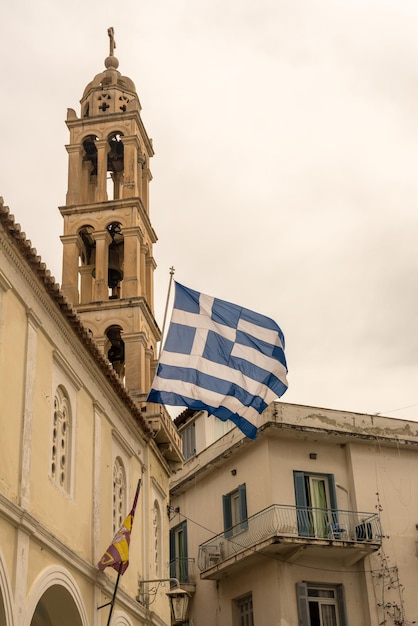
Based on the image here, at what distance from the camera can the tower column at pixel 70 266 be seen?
23969mm

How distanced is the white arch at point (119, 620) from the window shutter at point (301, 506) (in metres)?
9.00

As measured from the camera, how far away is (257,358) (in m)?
18.3

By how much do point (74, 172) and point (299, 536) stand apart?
39.6ft

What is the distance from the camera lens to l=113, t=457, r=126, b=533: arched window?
18.3 meters

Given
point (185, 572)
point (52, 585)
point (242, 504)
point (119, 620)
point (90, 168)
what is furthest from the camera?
point (185, 572)

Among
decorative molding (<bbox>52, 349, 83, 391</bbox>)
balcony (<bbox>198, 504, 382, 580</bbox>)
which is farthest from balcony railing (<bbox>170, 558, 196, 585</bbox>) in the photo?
decorative molding (<bbox>52, 349, 83, 391</bbox>)

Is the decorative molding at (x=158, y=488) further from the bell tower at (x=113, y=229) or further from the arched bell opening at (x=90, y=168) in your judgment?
the arched bell opening at (x=90, y=168)

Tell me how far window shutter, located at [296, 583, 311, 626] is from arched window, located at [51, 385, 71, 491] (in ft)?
40.3

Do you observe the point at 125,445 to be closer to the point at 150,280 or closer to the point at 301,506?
the point at 150,280

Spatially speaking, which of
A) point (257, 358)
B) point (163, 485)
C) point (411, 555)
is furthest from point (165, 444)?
point (411, 555)

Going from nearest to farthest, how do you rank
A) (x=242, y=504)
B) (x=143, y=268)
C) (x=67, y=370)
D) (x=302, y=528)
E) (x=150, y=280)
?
(x=67, y=370) < (x=143, y=268) < (x=150, y=280) < (x=302, y=528) < (x=242, y=504)

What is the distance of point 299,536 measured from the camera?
2577 cm

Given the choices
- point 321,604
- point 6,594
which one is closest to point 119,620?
point 6,594

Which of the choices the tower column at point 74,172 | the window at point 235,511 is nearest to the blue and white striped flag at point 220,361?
the tower column at point 74,172
